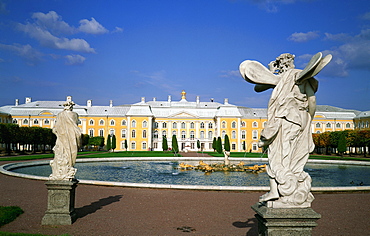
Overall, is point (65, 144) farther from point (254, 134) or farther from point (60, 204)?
point (254, 134)

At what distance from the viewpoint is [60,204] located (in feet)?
20.9

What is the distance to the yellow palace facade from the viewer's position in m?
67.2

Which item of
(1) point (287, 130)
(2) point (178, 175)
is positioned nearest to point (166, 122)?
(2) point (178, 175)

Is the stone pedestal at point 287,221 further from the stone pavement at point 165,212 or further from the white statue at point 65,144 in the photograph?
the white statue at point 65,144

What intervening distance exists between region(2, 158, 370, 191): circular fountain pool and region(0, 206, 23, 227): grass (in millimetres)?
4769

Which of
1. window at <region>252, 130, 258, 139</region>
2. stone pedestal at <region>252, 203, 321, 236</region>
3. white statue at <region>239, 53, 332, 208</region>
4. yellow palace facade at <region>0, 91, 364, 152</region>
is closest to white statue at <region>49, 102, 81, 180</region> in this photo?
white statue at <region>239, 53, 332, 208</region>

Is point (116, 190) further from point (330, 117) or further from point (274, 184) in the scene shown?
point (330, 117)

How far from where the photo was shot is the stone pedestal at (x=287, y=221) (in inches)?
134

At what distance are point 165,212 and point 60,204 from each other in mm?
2316

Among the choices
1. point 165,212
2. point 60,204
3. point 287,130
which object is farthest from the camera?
point 165,212

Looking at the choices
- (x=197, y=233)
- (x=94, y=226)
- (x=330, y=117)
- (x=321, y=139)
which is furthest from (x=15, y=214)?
(x=330, y=117)

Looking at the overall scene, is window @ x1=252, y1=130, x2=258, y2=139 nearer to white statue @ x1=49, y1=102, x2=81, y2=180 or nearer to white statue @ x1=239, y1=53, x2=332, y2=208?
white statue @ x1=49, y1=102, x2=81, y2=180

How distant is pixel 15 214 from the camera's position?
6703 millimetres

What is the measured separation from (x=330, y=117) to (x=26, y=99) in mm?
69018
